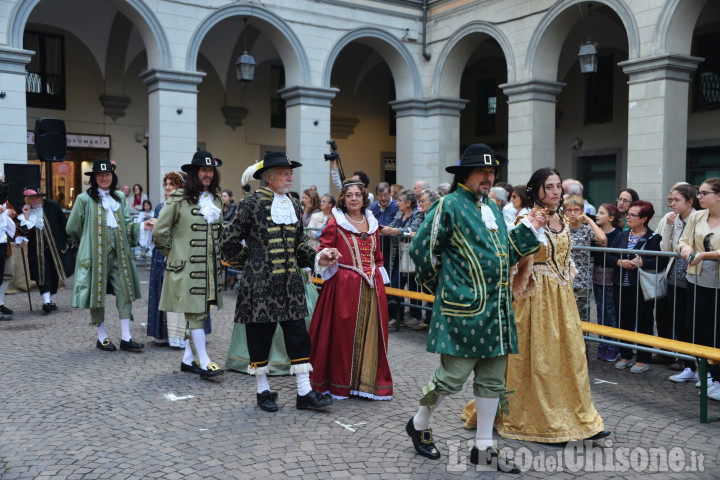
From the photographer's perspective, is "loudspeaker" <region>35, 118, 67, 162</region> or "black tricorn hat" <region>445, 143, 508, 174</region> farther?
"loudspeaker" <region>35, 118, 67, 162</region>

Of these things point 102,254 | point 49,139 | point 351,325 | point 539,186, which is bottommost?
point 351,325

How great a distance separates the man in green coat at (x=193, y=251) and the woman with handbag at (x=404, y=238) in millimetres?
2582

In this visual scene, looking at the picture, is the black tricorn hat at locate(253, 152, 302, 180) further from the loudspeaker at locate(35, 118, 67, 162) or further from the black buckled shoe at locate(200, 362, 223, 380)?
the loudspeaker at locate(35, 118, 67, 162)

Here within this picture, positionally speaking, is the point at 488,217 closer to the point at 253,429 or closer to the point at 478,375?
the point at 478,375

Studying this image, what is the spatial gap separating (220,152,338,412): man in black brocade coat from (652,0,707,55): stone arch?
30.7ft

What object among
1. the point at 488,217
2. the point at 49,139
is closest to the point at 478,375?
the point at 488,217

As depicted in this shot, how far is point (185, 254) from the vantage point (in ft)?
18.9

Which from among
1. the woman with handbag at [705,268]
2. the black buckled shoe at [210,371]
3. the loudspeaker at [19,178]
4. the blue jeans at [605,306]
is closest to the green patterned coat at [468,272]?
the woman with handbag at [705,268]

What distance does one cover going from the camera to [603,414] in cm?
487

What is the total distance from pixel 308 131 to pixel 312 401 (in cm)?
1122

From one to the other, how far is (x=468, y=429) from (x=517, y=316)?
87 centimetres

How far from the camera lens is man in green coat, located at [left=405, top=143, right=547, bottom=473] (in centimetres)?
→ 369

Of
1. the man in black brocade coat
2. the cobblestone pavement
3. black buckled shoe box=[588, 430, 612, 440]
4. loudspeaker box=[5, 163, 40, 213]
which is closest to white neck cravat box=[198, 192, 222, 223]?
the man in black brocade coat

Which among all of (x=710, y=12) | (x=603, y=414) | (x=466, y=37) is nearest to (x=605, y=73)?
(x=710, y=12)
